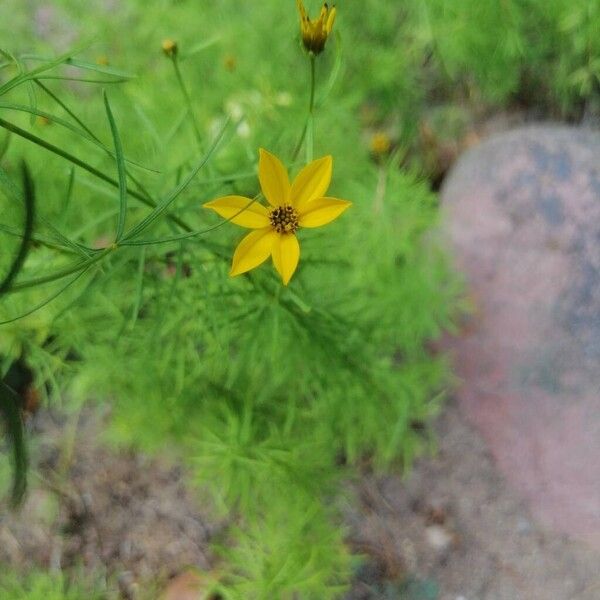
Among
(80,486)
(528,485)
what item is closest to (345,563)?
(528,485)

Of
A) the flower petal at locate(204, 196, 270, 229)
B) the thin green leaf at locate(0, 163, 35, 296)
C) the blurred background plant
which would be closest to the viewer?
the thin green leaf at locate(0, 163, 35, 296)

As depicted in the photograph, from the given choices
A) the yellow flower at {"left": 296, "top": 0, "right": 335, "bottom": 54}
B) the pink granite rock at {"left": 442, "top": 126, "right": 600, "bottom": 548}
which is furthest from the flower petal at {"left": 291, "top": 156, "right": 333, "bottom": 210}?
the pink granite rock at {"left": 442, "top": 126, "right": 600, "bottom": 548}

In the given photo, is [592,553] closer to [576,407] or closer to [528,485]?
[528,485]

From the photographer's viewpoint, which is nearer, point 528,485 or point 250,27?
point 528,485

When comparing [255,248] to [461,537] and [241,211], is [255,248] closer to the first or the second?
[241,211]

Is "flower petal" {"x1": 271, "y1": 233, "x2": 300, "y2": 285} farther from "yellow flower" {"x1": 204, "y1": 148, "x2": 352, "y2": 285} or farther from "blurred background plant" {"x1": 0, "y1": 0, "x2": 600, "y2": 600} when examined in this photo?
"blurred background plant" {"x1": 0, "y1": 0, "x2": 600, "y2": 600}

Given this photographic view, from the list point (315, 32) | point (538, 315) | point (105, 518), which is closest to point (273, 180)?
point (315, 32)
